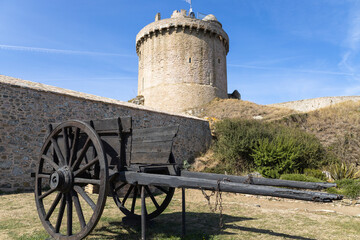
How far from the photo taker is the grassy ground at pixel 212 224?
3934mm

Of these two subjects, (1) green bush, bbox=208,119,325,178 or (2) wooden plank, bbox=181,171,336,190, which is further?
(1) green bush, bbox=208,119,325,178

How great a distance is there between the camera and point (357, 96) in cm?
2381

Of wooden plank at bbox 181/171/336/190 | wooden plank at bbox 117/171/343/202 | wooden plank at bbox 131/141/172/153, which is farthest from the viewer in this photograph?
wooden plank at bbox 131/141/172/153

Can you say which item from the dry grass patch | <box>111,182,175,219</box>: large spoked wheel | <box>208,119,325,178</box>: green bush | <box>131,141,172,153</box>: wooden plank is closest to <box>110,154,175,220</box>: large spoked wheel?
<box>111,182,175,219</box>: large spoked wheel

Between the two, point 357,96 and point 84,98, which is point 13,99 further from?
point 357,96

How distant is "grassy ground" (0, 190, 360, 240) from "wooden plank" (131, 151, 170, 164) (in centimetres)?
119

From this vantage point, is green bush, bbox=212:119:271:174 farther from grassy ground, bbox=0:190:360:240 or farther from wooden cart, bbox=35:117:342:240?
wooden cart, bbox=35:117:342:240

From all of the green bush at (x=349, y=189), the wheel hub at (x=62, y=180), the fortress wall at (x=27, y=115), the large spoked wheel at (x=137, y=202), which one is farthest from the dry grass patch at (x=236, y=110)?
the wheel hub at (x=62, y=180)

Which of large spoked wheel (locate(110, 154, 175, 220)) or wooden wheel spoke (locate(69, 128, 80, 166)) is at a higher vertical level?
wooden wheel spoke (locate(69, 128, 80, 166))

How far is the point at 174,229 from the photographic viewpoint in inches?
166

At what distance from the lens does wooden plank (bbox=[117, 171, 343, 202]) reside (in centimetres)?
229

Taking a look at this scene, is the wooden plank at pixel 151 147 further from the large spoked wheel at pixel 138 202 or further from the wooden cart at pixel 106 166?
the large spoked wheel at pixel 138 202

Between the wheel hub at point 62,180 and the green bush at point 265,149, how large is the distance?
8.93 m

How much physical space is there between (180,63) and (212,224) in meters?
18.8
